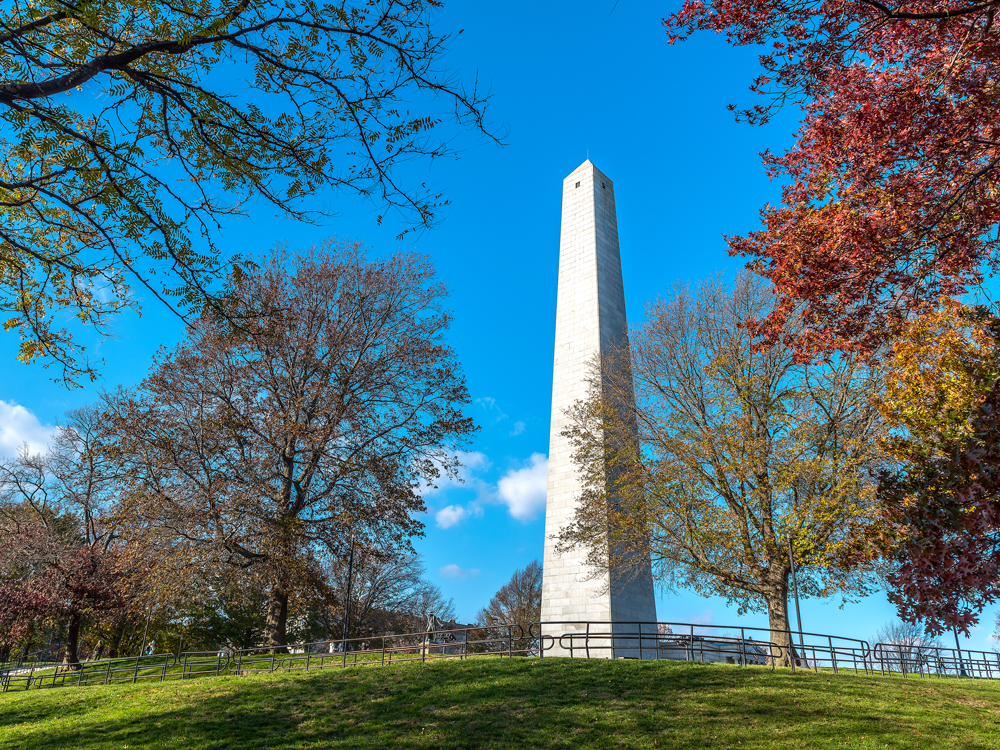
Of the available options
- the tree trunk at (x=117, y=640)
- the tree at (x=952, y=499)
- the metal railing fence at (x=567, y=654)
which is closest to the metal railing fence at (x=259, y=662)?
the metal railing fence at (x=567, y=654)

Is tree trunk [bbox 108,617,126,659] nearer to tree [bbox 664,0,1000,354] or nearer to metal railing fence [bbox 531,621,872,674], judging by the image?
metal railing fence [bbox 531,621,872,674]

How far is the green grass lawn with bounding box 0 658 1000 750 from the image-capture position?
29.8 ft

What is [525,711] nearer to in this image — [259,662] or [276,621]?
[259,662]

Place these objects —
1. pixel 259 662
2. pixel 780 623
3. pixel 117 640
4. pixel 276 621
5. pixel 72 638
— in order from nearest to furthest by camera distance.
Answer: pixel 780 623 → pixel 259 662 → pixel 276 621 → pixel 72 638 → pixel 117 640

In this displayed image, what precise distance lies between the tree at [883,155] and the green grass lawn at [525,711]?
6130mm

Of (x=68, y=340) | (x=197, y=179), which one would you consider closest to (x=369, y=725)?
(x=68, y=340)

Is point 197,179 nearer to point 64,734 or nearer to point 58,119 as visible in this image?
point 58,119

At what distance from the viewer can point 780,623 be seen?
51.0 feet

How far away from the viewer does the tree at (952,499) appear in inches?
224

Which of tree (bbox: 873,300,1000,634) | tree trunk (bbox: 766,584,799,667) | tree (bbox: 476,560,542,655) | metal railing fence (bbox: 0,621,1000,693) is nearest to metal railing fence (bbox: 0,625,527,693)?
metal railing fence (bbox: 0,621,1000,693)

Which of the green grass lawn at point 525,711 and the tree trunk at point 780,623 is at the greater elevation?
the tree trunk at point 780,623

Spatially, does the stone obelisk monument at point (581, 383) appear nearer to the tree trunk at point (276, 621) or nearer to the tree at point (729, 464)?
the tree at point (729, 464)

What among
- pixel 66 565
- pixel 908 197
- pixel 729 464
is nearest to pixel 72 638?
pixel 66 565

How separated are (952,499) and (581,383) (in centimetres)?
1625
